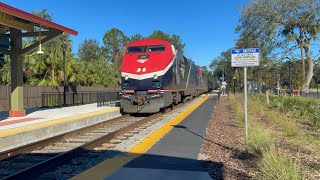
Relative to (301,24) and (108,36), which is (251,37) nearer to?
(301,24)

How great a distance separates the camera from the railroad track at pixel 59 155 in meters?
7.79

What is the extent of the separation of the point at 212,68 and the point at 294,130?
130767 mm

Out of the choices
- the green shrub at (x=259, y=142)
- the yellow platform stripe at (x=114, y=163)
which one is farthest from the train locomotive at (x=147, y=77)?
the green shrub at (x=259, y=142)

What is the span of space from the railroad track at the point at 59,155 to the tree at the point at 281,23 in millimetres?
24935

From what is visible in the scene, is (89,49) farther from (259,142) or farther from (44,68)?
(259,142)

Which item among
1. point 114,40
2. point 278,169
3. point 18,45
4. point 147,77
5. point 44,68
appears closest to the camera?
point 278,169

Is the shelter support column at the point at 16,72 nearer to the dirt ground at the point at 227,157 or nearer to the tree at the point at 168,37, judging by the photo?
the dirt ground at the point at 227,157

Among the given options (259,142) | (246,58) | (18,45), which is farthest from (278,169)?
(18,45)

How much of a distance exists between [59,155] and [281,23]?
3107 centimetres

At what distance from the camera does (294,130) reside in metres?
11.7

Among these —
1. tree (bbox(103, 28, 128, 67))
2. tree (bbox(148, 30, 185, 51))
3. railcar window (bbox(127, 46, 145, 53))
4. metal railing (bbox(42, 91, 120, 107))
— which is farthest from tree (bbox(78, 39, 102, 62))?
railcar window (bbox(127, 46, 145, 53))

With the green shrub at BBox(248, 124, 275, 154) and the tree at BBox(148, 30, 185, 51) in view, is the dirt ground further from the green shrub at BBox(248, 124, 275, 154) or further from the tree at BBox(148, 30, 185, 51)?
the tree at BBox(148, 30, 185, 51)

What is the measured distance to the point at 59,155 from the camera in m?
8.89

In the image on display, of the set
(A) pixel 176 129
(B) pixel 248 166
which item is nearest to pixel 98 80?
(A) pixel 176 129
